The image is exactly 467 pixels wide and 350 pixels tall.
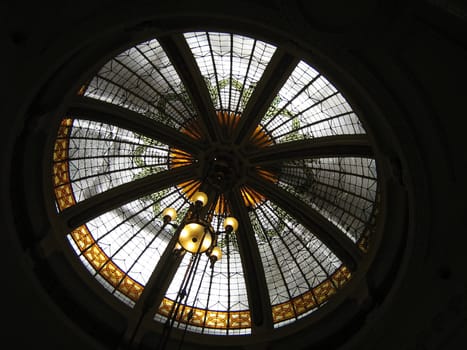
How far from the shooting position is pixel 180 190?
15.7 m

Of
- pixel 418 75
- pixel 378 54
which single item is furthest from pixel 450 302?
pixel 378 54

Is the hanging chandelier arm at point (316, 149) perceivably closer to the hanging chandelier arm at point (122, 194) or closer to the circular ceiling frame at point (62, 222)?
the circular ceiling frame at point (62, 222)

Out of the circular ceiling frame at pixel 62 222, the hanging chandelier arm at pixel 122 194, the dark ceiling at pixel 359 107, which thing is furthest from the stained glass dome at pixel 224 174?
the dark ceiling at pixel 359 107

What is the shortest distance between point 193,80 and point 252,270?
702 centimetres

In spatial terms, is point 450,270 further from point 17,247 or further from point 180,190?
point 17,247

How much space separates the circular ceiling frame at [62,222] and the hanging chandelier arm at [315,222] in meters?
0.83

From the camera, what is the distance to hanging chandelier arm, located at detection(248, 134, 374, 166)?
12516 millimetres

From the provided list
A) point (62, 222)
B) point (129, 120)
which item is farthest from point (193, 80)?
point (62, 222)

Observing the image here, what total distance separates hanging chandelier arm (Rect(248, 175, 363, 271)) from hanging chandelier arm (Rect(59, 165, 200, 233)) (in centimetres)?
254

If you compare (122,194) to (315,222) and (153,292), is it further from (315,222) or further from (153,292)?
(315,222)

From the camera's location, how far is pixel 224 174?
13992 mm

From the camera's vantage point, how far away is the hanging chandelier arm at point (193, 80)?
40.7 ft

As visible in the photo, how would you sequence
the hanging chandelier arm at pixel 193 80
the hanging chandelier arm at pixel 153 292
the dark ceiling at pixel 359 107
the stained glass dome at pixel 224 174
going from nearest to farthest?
the dark ceiling at pixel 359 107 → the hanging chandelier arm at pixel 193 80 → the stained glass dome at pixel 224 174 → the hanging chandelier arm at pixel 153 292

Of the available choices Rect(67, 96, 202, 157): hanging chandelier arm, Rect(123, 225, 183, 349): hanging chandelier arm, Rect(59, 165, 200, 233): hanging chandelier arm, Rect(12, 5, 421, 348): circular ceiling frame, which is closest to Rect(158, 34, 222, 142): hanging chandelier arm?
Rect(67, 96, 202, 157): hanging chandelier arm
